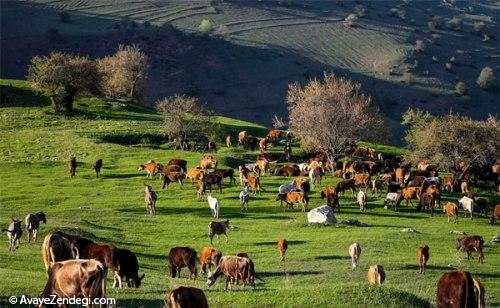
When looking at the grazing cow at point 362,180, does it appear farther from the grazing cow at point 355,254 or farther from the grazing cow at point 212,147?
the grazing cow at point 355,254

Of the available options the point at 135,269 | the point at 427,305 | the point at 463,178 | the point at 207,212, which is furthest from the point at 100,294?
the point at 463,178

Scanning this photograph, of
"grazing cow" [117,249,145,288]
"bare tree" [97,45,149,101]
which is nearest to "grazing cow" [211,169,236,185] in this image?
"grazing cow" [117,249,145,288]

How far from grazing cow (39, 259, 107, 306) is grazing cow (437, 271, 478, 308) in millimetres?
8328

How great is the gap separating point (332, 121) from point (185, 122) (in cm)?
1461

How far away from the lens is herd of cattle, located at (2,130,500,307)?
15477mm

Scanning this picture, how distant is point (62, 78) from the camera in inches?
2945

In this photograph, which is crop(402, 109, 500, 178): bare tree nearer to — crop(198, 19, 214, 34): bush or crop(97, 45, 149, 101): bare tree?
crop(97, 45, 149, 101): bare tree

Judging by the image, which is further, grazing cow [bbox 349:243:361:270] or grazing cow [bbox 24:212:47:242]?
grazing cow [bbox 24:212:47:242]

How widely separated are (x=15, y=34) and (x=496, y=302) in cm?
14222

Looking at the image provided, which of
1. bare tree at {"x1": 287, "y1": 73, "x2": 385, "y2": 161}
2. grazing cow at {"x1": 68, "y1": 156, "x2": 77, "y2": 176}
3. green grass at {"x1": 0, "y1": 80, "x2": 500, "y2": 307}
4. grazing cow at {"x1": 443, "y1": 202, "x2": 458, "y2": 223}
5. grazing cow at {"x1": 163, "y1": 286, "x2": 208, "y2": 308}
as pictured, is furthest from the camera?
bare tree at {"x1": 287, "y1": 73, "x2": 385, "y2": 161}

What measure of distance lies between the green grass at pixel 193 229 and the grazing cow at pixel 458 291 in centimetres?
309

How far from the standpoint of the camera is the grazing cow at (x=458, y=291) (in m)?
16.8

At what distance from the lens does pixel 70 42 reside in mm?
150000

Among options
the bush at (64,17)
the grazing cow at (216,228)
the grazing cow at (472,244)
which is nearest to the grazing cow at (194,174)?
the grazing cow at (216,228)
